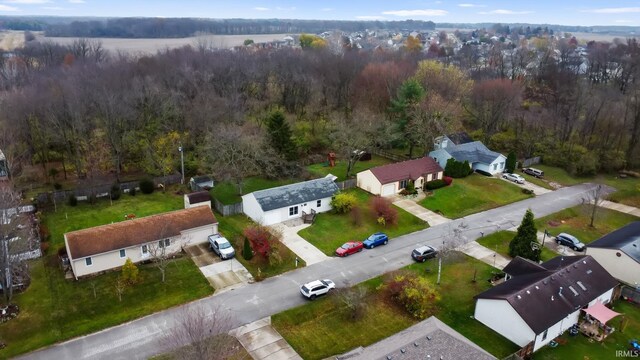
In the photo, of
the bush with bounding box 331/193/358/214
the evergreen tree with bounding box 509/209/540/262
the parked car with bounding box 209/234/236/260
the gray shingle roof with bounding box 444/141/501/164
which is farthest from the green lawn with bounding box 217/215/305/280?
the gray shingle roof with bounding box 444/141/501/164

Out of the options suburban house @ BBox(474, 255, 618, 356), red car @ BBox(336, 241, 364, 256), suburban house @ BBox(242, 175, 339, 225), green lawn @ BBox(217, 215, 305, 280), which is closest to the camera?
suburban house @ BBox(474, 255, 618, 356)

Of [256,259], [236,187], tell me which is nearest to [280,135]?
[236,187]

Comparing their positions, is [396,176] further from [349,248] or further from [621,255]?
[621,255]

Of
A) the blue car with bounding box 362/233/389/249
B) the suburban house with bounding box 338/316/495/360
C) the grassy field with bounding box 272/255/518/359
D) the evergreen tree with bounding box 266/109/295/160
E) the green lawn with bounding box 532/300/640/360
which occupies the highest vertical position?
the evergreen tree with bounding box 266/109/295/160

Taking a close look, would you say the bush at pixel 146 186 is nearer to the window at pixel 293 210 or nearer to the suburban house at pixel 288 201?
the suburban house at pixel 288 201

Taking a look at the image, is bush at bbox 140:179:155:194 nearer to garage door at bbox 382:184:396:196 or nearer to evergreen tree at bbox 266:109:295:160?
evergreen tree at bbox 266:109:295:160

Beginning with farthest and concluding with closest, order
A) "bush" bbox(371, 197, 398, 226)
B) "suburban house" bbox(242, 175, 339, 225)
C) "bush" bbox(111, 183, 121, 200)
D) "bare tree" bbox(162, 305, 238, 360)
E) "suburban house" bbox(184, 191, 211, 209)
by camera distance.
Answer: "bush" bbox(111, 183, 121, 200)
"suburban house" bbox(184, 191, 211, 209)
"bush" bbox(371, 197, 398, 226)
"suburban house" bbox(242, 175, 339, 225)
"bare tree" bbox(162, 305, 238, 360)
